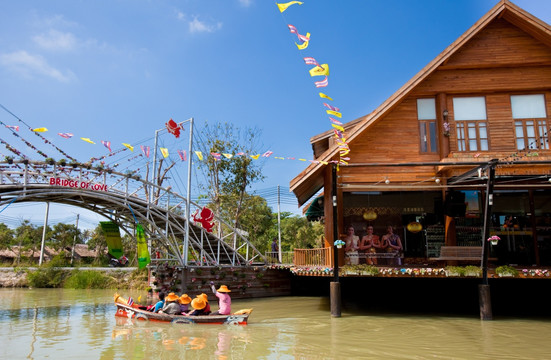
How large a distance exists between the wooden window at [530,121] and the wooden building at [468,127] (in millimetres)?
33

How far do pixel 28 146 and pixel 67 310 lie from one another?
6972 millimetres

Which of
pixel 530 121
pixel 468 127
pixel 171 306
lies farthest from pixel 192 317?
pixel 530 121

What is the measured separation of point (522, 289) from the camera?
1762 cm

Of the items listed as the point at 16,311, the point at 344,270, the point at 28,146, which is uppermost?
the point at 28,146

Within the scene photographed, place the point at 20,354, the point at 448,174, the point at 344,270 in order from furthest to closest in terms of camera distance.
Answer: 1. the point at 448,174
2. the point at 344,270
3. the point at 20,354

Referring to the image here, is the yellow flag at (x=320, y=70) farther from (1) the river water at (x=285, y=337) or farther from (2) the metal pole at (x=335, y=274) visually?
(1) the river water at (x=285, y=337)

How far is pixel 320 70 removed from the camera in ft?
39.9

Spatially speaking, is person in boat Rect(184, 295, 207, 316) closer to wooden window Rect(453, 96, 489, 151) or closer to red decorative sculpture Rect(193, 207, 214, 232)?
red decorative sculpture Rect(193, 207, 214, 232)

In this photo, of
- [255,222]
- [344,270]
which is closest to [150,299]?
[344,270]

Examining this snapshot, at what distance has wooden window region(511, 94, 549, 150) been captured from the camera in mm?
15562

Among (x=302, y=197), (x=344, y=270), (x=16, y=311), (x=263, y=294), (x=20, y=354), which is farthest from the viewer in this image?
(x=263, y=294)

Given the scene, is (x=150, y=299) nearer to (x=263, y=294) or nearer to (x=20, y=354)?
(x=263, y=294)

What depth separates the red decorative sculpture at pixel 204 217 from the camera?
2223 cm

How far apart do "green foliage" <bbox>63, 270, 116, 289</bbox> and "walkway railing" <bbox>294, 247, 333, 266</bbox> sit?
742 inches
